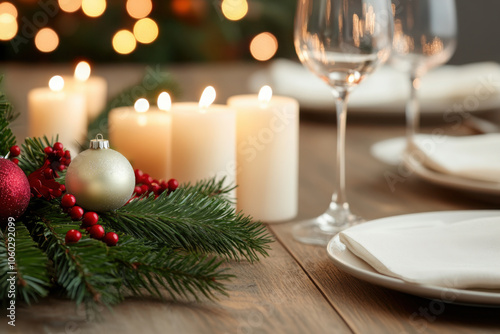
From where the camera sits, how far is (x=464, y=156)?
0.98 m

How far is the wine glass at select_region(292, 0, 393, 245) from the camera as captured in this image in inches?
29.3

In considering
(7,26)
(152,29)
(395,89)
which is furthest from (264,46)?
(395,89)

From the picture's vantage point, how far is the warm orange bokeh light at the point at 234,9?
116 inches

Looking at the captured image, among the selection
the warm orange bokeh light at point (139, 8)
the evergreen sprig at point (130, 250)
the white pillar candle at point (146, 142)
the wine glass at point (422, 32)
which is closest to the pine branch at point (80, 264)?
the evergreen sprig at point (130, 250)

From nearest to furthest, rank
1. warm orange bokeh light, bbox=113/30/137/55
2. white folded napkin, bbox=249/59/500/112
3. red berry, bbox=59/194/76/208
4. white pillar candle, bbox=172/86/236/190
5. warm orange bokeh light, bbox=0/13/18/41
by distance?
red berry, bbox=59/194/76/208, white pillar candle, bbox=172/86/236/190, white folded napkin, bbox=249/59/500/112, warm orange bokeh light, bbox=0/13/18/41, warm orange bokeh light, bbox=113/30/137/55

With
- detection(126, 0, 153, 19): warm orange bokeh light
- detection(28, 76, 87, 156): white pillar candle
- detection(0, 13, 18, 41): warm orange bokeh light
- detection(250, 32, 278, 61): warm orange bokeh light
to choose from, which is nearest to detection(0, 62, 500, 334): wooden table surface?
detection(28, 76, 87, 156): white pillar candle

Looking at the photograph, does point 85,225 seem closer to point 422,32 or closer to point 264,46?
point 422,32

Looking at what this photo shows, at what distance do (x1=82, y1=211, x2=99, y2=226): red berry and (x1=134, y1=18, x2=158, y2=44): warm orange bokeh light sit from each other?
7.52 ft

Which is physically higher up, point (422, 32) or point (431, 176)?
point (422, 32)

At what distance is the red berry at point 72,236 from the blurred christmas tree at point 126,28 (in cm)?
233

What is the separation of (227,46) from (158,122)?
2.13 m

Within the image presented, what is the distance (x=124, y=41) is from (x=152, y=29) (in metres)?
0.14

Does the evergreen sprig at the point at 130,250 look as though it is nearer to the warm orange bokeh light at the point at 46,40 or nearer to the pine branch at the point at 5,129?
the pine branch at the point at 5,129

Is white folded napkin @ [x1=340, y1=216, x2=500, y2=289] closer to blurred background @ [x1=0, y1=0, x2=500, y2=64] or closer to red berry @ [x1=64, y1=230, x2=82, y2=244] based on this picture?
red berry @ [x1=64, y1=230, x2=82, y2=244]
